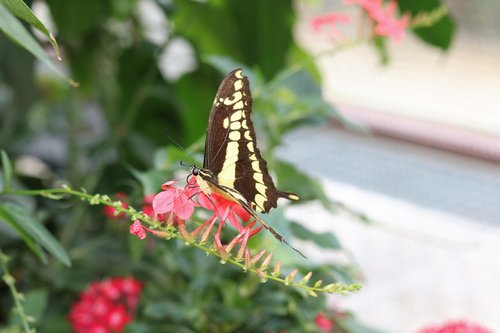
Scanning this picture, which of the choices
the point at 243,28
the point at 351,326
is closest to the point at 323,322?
the point at 351,326

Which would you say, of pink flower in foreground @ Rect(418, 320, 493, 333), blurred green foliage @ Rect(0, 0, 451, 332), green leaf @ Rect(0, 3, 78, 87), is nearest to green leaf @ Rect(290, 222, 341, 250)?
blurred green foliage @ Rect(0, 0, 451, 332)

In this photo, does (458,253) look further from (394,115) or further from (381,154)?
(394,115)

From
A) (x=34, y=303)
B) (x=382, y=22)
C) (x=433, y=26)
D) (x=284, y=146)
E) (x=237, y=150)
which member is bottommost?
(x=34, y=303)

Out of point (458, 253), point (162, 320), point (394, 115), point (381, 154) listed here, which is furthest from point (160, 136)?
point (394, 115)

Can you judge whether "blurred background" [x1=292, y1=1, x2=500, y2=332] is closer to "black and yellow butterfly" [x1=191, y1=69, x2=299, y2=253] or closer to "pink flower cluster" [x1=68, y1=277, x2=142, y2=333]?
"pink flower cluster" [x1=68, y1=277, x2=142, y2=333]

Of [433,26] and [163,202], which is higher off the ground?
[433,26]

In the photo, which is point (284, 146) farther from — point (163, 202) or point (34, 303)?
point (163, 202)

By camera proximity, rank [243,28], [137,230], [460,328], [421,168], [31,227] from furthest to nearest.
Answer: [421,168] < [243,28] < [460,328] < [31,227] < [137,230]

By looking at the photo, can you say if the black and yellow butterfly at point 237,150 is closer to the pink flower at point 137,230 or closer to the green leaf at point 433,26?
the pink flower at point 137,230
